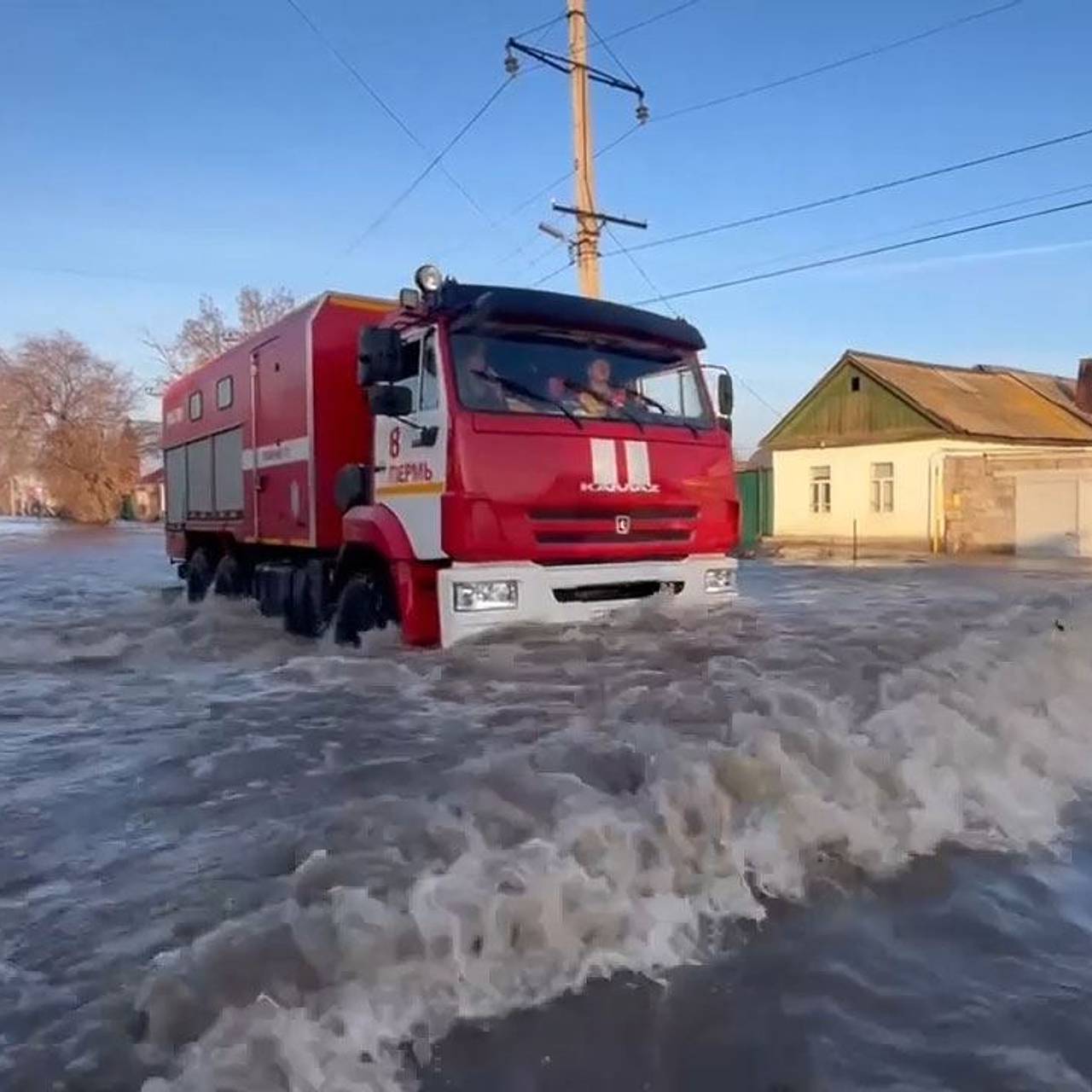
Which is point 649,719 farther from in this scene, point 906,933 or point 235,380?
point 235,380

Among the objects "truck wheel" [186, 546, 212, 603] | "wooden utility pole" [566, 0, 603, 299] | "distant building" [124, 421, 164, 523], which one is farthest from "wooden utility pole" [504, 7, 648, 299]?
Answer: "distant building" [124, 421, 164, 523]

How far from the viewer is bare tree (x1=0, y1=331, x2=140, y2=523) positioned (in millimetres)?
63688

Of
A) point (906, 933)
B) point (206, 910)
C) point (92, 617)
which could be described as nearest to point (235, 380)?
point (92, 617)

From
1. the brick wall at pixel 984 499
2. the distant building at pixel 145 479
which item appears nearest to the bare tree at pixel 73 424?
the distant building at pixel 145 479

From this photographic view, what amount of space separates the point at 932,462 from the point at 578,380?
23.2m

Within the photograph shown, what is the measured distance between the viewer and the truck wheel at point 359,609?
22.1 feet

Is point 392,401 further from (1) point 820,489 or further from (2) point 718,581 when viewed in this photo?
(1) point 820,489

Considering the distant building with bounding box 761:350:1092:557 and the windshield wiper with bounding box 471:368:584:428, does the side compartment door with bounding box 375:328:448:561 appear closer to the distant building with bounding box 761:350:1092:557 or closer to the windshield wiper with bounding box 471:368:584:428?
the windshield wiper with bounding box 471:368:584:428

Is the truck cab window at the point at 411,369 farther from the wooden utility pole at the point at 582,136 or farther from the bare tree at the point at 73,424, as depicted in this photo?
the bare tree at the point at 73,424

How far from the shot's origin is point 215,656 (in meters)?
7.52

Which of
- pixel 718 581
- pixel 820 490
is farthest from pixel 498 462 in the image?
pixel 820 490

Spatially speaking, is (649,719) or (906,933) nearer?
(906,933)

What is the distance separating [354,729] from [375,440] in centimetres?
283

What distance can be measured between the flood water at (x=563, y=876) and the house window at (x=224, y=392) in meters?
4.84
